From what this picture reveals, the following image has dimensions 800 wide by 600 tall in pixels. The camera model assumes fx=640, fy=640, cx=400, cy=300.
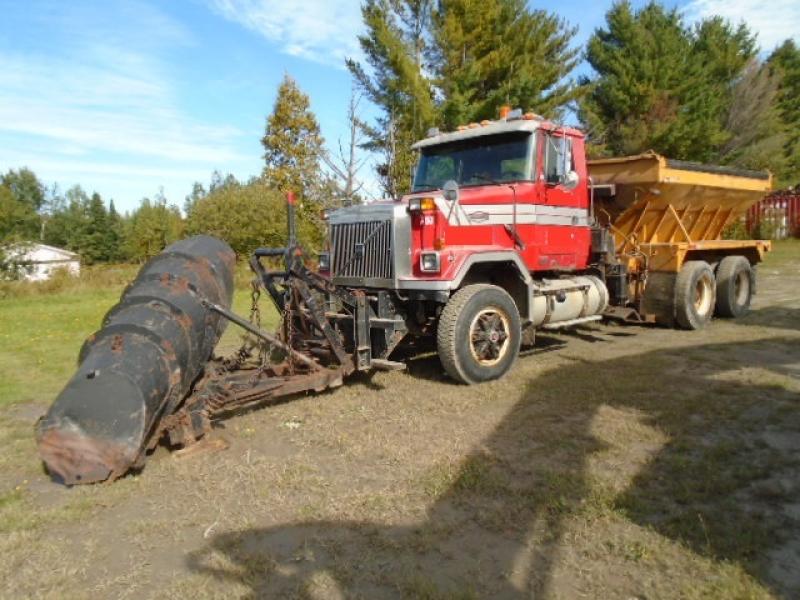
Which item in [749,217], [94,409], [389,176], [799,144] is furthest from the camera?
[799,144]

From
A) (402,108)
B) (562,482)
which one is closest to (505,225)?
(562,482)

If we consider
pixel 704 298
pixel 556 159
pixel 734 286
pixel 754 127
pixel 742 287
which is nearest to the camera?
pixel 556 159

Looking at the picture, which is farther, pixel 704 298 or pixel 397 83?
pixel 397 83

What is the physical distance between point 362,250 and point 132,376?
3159 millimetres

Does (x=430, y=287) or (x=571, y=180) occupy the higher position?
(x=571, y=180)

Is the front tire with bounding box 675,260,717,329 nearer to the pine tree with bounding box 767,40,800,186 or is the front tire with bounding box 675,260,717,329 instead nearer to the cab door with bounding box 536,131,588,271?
the cab door with bounding box 536,131,588,271

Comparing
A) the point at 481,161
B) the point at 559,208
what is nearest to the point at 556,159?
the point at 559,208

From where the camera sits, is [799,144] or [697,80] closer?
[697,80]

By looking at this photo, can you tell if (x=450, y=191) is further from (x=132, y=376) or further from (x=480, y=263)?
(x=132, y=376)

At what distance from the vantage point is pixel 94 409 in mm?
4043

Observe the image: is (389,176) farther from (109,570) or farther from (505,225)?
(109,570)

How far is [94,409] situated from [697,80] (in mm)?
34679

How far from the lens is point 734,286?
1077cm

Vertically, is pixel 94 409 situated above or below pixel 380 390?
above
